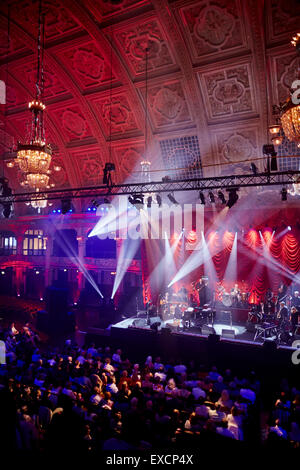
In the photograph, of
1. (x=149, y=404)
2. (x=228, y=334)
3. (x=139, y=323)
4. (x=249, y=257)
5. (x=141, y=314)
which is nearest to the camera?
(x=149, y=404)

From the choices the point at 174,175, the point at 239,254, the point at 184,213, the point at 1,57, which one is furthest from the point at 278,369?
the point at 1,57

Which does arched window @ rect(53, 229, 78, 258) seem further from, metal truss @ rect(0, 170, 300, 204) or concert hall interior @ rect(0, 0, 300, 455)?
metal truss @ rect(0, 170, 300, 204)

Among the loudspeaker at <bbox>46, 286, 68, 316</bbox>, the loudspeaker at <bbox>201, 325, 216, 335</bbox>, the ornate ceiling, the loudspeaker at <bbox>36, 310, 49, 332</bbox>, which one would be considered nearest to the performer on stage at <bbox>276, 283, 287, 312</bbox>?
the loudspeaker at <bbox>201, 325, 216, 335</bbox>

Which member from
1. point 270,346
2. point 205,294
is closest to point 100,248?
point 205,294

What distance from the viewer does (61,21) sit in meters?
9.96

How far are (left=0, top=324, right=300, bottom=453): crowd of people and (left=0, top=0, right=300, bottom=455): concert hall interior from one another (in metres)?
0.04

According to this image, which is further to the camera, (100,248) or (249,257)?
(100,248)

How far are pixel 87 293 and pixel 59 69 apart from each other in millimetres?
11739

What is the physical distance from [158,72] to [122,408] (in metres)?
10.8

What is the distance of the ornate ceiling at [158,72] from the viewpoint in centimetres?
930

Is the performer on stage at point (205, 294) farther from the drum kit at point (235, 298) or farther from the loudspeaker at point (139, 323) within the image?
the loudspeaker at point (139, 323)

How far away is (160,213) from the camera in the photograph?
15.2 metres

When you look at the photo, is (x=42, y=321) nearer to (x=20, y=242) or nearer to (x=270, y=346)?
(x=20, y=242)

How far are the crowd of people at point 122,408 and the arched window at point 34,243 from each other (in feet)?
36.4
